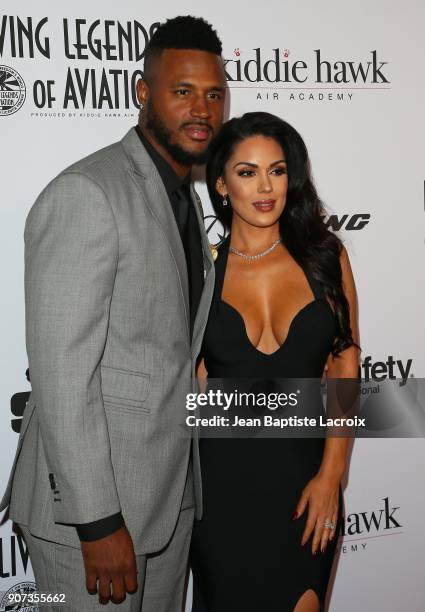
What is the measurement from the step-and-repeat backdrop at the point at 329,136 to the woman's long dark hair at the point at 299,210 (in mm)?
354

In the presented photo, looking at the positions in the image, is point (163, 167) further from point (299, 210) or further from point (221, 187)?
point (299, 210)

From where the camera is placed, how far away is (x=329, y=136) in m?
2.61

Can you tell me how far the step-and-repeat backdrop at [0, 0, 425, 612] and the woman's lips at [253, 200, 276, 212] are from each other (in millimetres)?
442

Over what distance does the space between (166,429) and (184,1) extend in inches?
60.7

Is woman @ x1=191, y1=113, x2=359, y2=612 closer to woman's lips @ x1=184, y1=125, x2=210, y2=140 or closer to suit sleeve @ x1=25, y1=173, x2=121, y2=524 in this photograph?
woman's lips @ x1=184, y1=125, x2=210, y2=140

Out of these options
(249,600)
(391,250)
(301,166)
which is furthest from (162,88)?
(249,600)

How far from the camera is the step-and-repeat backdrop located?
2320mm

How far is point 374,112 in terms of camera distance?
8.70 feet

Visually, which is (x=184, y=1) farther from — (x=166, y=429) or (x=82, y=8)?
(x=166, y=429)

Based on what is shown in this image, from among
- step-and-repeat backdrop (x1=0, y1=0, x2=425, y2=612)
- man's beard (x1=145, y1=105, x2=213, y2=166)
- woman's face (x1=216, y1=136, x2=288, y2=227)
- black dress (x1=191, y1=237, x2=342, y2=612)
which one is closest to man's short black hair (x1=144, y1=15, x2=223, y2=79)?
man's beard (x1=145, y1=105, x2=213, y2=166)

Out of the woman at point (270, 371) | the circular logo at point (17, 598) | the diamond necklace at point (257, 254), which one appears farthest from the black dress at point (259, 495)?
the circular logo at point (17, 598)

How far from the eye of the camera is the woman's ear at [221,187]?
2213 mm

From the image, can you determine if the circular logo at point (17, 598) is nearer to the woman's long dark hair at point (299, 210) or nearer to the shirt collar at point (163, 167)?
the woman's long dark hair at point (299, 210)

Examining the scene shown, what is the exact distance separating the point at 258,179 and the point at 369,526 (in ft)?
5.05
